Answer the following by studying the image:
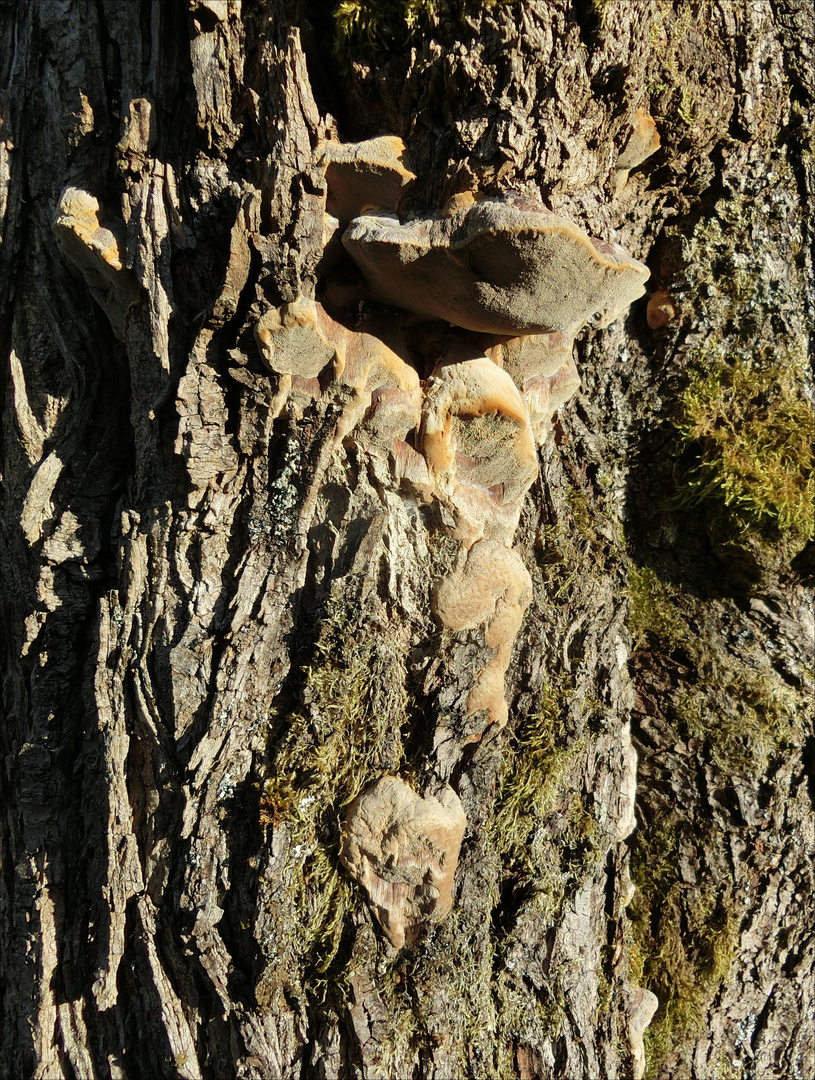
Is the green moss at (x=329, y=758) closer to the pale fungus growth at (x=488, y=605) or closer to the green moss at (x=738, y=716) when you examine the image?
the pale fungus growth at (x=488, y=605)

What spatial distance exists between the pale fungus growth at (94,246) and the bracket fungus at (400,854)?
147 cm

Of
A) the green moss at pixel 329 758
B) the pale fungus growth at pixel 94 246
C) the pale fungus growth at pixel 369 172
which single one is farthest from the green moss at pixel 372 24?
the green moss at pixel 329 758

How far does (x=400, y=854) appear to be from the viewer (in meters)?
1.91

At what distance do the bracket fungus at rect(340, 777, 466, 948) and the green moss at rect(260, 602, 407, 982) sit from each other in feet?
→ 0.16

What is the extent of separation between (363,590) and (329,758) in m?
0.44

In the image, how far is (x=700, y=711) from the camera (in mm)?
2441

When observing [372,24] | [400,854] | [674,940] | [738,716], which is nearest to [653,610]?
[738,716]

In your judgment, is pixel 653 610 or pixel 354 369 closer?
pixel 354 369

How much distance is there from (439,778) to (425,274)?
1268 mm

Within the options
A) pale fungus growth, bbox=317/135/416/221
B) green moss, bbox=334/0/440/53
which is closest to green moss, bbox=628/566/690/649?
pale fungus growth, bbox=317/135/416/221

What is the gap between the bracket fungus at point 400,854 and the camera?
1.91 m

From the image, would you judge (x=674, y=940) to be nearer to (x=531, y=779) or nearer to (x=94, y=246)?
(x=531, y=779)

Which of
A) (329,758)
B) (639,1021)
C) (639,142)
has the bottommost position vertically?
(639,1021)

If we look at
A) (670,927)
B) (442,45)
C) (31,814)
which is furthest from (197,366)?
(670,927)
